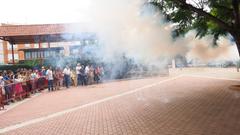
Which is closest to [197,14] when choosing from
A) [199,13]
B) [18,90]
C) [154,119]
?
[199,13]

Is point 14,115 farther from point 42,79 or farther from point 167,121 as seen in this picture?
point 42,79

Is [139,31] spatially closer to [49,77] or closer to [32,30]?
[49,77]

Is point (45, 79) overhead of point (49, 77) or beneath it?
beneath

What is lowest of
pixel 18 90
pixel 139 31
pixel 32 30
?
pixel 18 90

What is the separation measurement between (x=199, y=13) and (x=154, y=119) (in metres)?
6.95

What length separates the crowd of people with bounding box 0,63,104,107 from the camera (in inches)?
569

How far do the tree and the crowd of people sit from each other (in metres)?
8.22

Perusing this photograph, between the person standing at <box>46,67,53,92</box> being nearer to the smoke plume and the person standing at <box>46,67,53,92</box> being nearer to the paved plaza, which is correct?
the smoke plume

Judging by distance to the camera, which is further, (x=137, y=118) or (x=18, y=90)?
(x=18, y=90)

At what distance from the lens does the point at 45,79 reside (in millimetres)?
20281

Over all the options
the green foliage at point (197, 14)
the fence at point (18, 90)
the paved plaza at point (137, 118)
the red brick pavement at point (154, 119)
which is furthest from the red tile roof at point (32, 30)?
the red brick pavement at point (154, 119)

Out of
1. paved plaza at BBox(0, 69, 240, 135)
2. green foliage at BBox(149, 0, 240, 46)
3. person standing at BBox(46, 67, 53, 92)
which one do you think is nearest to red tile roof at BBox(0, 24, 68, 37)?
person standing at BBox(46, 67, 53, 92)

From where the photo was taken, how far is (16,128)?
815 centimetres

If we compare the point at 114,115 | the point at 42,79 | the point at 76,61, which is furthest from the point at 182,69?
the point at 114,115
